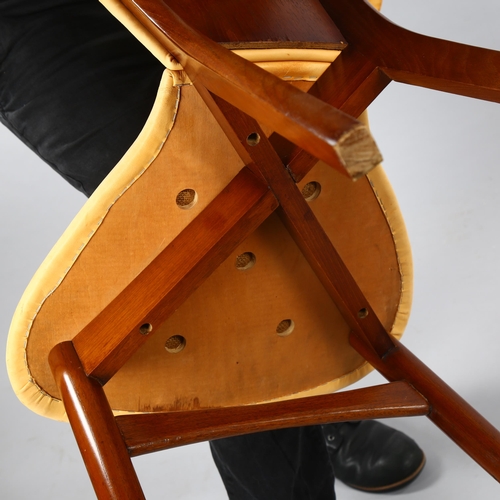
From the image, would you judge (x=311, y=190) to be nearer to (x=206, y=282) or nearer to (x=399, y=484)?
(x=206, y=282)

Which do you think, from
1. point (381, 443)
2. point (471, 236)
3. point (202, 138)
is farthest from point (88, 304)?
point (471, 236)

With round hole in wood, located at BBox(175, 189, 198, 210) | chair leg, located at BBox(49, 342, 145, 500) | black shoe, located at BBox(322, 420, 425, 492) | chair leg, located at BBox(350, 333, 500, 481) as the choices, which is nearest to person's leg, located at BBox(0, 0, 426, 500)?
round hole in wood, located at BBox(175, 189, 198, 210)

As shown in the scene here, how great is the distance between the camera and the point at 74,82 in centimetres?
82

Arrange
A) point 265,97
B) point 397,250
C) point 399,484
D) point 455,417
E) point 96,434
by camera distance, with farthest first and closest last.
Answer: point 399,484 < point 397,250 < point 455,417 < point 96,434 < point 265,97

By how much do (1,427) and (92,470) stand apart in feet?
3.02

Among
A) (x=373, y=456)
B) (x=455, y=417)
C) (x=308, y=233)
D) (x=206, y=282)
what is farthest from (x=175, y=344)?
(x=373, y=456)

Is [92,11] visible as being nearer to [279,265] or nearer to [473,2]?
[279,265]

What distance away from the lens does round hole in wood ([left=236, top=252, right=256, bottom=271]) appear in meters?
0.80

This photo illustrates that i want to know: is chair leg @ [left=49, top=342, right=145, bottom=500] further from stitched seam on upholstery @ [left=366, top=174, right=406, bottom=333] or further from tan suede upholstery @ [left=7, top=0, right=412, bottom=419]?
stitched seam on upholstery @ [left=366, top=174, right=406, bottom=333]

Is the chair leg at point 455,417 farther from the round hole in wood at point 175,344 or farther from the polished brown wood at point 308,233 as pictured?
the round hole in wood at point 175,344

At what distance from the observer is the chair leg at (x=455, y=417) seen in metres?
0.77

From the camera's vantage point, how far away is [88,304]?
75 centimetres

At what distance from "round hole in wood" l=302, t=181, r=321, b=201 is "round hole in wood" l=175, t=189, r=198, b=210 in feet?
0.41

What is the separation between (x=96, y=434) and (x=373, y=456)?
0.76m
